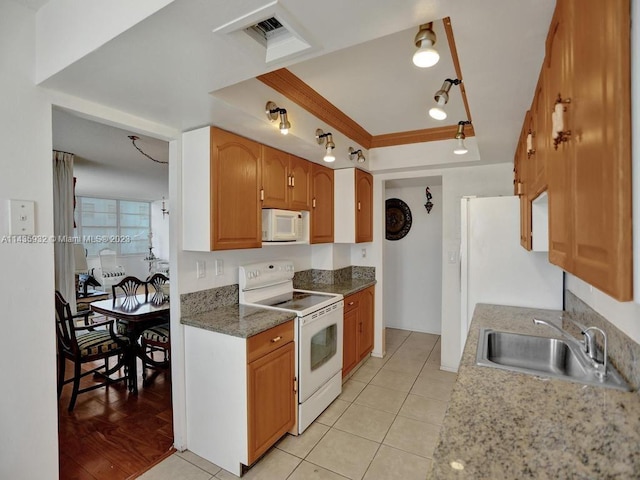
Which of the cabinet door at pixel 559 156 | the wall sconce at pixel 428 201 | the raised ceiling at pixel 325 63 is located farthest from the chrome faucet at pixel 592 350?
the wall sconce at pixel 428 201

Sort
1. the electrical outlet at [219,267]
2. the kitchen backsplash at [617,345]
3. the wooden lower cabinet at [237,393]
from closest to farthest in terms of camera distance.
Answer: the kitchen backsplash at [617,345]
the wooden lower cabinet at [237,393]
the electrical outlet at [219,267]

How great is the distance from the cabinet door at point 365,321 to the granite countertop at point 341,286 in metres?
0.08

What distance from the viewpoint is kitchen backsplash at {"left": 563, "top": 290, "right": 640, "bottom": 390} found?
1152 mm

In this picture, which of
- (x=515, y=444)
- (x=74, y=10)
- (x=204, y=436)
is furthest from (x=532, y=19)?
(x=204, y=436)

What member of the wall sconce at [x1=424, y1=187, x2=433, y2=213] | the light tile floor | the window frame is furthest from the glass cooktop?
the window frame

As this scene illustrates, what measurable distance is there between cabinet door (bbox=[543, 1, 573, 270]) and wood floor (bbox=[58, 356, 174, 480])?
8.24 feet

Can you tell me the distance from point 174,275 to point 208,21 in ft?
5.26

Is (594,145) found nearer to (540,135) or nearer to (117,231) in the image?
(540,135)

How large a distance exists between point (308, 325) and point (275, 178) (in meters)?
1.17

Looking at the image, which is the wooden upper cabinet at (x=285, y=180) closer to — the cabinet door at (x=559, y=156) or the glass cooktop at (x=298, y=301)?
the glass cooktop at (x=298, y=301)

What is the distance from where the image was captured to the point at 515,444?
34.3 inches

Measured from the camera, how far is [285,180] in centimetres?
273

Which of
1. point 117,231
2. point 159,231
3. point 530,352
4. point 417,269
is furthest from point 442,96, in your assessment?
point 159,231

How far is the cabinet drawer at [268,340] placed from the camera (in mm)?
1954
